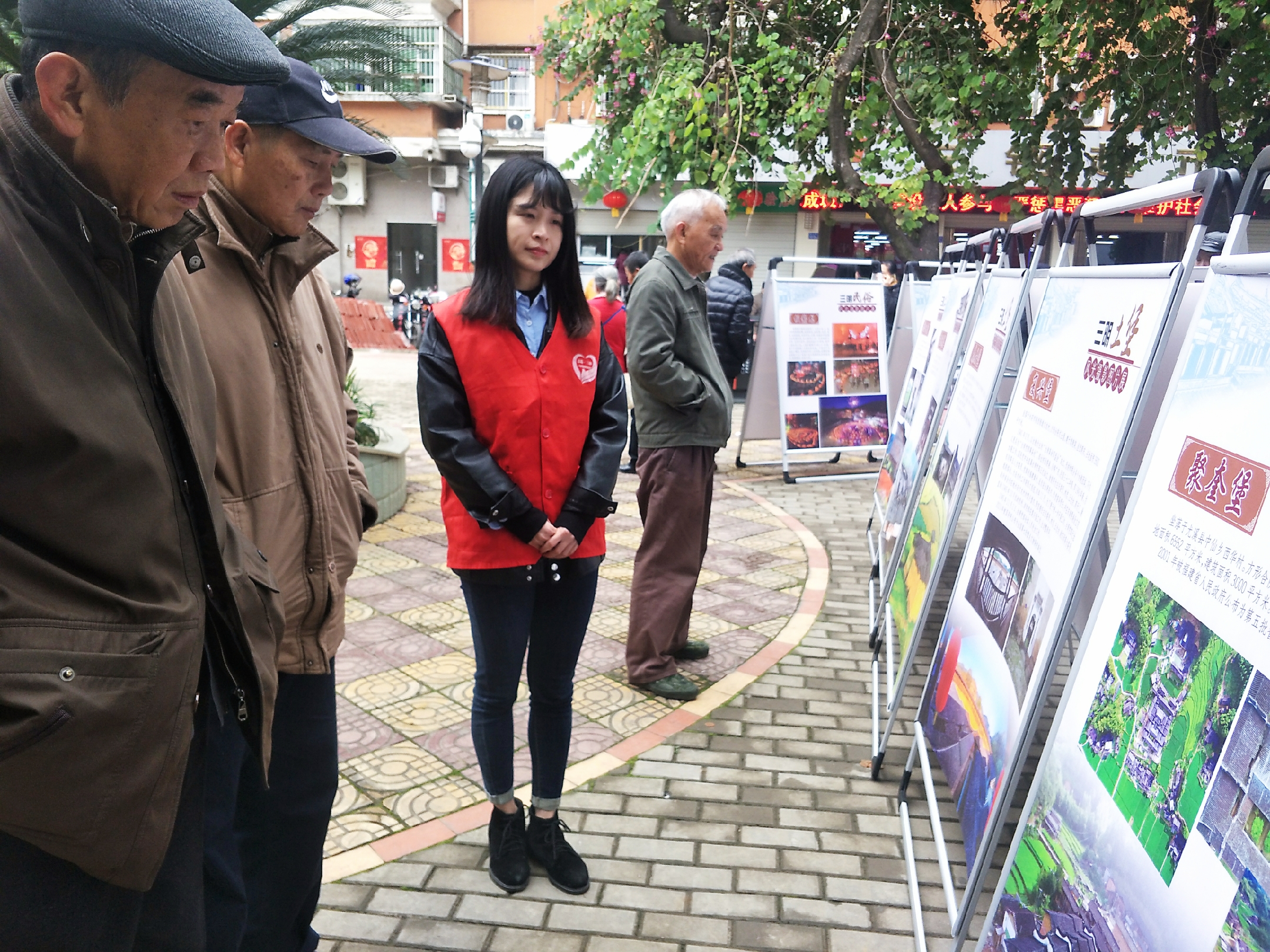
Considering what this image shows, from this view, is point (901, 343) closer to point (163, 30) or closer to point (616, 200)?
point (163, 30)

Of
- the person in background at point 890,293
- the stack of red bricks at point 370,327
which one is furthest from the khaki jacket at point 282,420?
the stack of red bricks at point 370,327

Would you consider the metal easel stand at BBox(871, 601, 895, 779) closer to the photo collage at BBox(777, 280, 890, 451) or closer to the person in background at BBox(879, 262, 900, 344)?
the photo collage at BBox(777, 280, 890, 451)

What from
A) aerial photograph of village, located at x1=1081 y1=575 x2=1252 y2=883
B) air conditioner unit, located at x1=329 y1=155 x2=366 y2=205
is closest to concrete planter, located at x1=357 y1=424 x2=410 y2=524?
aerial photograph of village, located at x1=1081 y1=575 x2=1252 y2=883

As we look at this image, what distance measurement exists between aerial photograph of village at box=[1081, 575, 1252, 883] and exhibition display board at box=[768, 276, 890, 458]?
290 inches

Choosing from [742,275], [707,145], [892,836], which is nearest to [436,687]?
[892,836]

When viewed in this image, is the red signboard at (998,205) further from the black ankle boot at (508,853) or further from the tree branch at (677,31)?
the black ankle boot at (508,853)

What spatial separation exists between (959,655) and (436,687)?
2378mm

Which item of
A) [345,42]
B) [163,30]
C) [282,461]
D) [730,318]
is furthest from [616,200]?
[163,30]

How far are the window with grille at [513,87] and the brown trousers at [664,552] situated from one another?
23.7 metres

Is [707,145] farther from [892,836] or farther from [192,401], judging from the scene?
[192,401]

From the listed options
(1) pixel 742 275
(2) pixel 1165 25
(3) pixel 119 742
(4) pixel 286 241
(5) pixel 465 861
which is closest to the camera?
(3) pixel 119 742

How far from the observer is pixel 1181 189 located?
2.19 meters

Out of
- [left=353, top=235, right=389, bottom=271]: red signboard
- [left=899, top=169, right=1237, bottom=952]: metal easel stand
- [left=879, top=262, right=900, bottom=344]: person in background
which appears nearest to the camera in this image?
Answer: [left=899, top=169, right=1237, bottom=952]: metal easel stand

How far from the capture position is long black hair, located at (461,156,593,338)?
2.62 m
